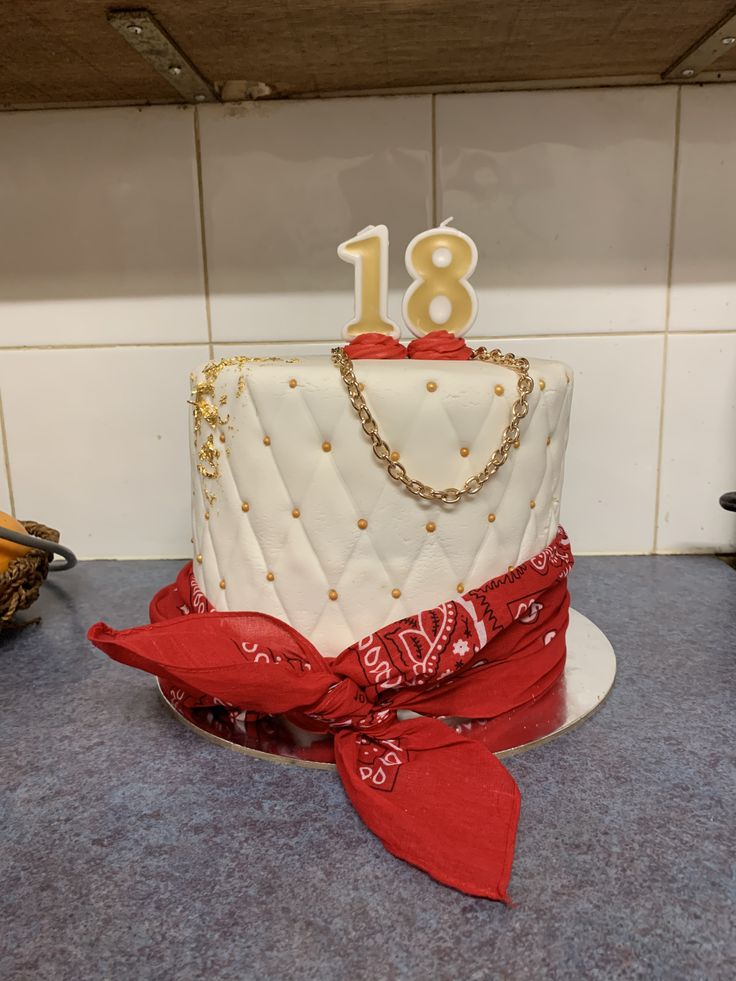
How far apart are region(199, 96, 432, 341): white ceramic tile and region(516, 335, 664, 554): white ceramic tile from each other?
0.85 feet

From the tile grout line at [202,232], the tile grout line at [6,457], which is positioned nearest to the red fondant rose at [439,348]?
the tile grout line at [202,232]

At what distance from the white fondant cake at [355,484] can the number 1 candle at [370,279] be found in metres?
0.08

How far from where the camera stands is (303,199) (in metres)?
0.98

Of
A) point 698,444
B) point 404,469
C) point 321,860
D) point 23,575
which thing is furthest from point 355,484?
point 698,444

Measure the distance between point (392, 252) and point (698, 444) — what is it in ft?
1.67

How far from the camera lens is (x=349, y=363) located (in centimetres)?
61

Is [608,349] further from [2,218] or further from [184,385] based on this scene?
[2,218]

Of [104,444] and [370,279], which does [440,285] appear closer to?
[370,279]

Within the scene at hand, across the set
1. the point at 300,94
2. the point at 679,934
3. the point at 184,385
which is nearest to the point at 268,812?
the point at 679,934

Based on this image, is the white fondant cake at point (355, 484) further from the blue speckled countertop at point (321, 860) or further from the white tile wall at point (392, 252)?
the white tile wall at point (392, 252)

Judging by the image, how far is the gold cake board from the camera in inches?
23.6

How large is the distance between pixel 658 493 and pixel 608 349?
0.22 m

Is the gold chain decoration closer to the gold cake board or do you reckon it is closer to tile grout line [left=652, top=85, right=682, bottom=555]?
the gold cake board

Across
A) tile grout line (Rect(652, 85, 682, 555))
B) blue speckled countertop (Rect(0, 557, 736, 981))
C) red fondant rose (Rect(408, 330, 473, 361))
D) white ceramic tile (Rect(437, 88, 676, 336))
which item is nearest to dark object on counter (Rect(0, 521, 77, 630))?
blue speckled countertop (Rect(0, 557, 736, 981))
